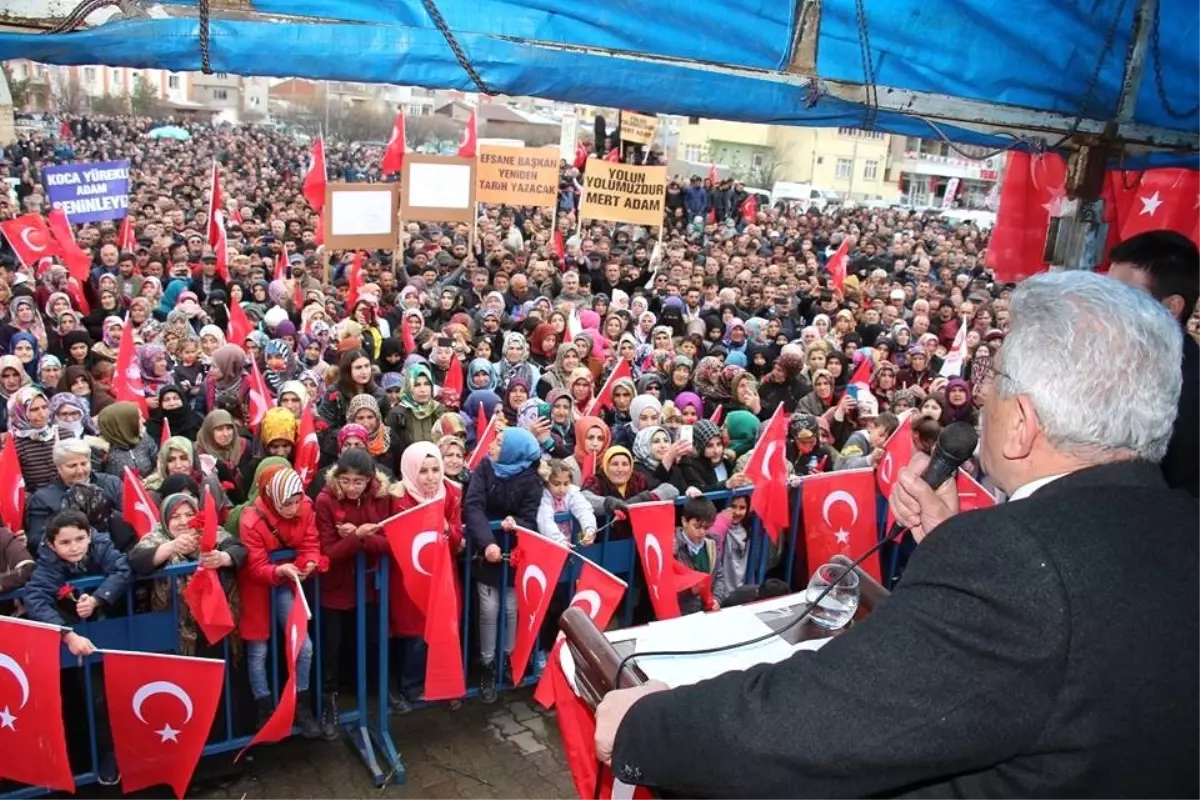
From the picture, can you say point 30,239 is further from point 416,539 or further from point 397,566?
point 416,539

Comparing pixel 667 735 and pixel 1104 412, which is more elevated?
pixel 1104 412

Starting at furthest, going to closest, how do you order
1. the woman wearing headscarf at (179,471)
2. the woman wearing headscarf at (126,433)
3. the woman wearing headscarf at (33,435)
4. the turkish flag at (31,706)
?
1. the woman wearing headscarf at (126,433)
2. the woman wearing headscarf at (33,435)
3. the woman wearing headscarf at (179,471)
4. the turkish flag at (31,706)

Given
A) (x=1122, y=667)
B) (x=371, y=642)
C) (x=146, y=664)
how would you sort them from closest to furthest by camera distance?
(x=1122, y=667) < (x=146, y=664) < (x=371, y=642)

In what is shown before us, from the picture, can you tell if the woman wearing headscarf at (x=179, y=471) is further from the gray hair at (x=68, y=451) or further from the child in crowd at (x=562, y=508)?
the child in crowd at (x=562, y=508)

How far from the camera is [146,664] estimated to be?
3.76 metres

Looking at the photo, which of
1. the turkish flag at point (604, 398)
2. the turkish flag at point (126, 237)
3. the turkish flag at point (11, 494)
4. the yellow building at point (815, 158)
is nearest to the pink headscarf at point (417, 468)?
the turkish flag at point (11, 494)

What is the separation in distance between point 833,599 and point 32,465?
5896 mm

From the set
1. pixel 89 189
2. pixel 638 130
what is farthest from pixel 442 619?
pixel 638 130

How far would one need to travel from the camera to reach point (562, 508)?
521 cm

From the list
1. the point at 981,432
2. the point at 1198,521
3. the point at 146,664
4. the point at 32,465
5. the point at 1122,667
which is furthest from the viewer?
the point at 32,465

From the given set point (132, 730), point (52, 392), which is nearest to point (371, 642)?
point (132, 730)

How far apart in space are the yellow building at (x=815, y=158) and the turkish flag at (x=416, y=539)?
209 feet

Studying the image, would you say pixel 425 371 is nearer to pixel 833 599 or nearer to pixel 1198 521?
pixel 833 599

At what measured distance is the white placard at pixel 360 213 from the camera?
12586 mm
